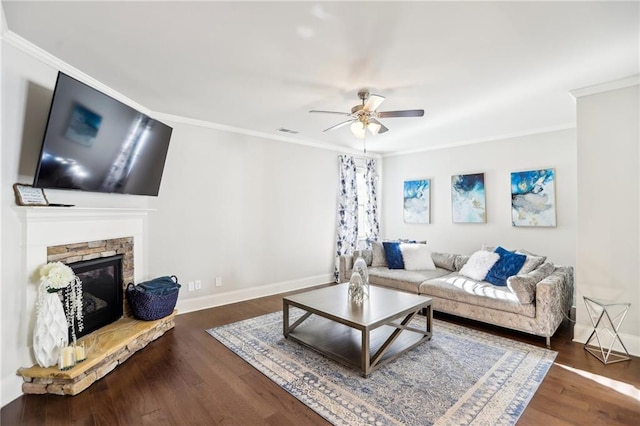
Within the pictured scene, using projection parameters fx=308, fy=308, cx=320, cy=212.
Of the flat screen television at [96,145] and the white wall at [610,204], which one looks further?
the white wall at [610,204]

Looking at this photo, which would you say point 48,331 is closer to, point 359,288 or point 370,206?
point 359,288

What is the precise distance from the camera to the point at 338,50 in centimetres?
235

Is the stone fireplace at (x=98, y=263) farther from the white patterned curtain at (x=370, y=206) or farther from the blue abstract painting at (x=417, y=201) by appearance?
the blue abstract painting at (x=417, y=201)

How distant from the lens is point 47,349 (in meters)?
2.26

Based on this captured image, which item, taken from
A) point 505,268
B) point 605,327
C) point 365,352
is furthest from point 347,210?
point 605,327

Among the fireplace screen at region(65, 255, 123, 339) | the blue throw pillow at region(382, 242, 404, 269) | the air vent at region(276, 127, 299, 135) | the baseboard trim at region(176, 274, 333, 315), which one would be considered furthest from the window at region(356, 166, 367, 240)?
the fireplace screen at region(65, 255, 123, 339)

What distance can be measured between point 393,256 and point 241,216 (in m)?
2.35

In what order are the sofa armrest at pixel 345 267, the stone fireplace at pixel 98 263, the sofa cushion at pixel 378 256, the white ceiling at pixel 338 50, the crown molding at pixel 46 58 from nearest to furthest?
the white ceiling at pixel 338 50 → the crown molding at pixel 46 58 → the stone fireplace at pixel 98 263 → the sofa armrest at pixel 345 267 → the sofa cushion at pixel 378 256

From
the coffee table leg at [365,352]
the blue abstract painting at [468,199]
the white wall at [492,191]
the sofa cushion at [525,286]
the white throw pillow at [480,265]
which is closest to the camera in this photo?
the coffee table leg at [365,352]

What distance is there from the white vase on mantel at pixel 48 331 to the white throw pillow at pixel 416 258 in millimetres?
3947

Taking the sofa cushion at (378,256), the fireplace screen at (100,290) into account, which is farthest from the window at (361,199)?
the fireplace screen at (100,290)

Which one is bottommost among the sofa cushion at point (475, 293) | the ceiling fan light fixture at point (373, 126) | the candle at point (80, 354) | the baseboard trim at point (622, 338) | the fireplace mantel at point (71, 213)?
the baseboard trim at point (622, 338)

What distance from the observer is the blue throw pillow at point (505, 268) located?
3.66 m

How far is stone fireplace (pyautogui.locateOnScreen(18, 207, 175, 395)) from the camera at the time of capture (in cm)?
224
